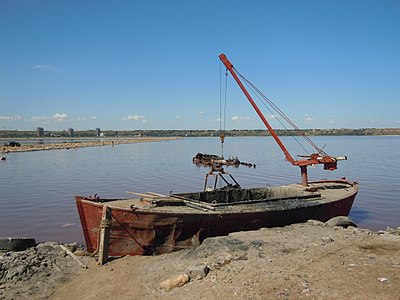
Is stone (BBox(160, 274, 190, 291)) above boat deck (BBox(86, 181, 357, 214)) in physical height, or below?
below

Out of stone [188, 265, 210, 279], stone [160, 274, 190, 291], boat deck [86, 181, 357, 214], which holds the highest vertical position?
boat deck [86, 181, 357, 214]

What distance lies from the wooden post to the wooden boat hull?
0.30 meters

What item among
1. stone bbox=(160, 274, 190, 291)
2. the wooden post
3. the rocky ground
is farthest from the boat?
stone bbox=(160, 274, 190, 291)

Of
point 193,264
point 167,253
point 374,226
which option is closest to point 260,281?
point 193,264

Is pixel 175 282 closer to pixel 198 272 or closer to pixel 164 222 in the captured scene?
pixel 198 272

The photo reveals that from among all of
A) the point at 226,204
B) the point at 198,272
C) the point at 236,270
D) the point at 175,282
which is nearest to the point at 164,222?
the point at 226,204

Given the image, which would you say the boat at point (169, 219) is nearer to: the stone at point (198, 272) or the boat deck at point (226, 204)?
the boat deck at point (226, 204)

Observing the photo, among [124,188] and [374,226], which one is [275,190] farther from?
[124,188]

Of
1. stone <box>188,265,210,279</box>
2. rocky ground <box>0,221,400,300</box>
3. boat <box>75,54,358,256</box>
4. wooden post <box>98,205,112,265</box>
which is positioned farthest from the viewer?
boat <box>75,54,358,256</box>

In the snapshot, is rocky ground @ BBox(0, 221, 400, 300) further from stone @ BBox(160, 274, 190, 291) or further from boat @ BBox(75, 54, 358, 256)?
boat @ BBox(75, 54, 358, 256)

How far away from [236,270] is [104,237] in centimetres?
394

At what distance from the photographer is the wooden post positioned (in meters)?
9.42

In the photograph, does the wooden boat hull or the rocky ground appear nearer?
the rocky ground

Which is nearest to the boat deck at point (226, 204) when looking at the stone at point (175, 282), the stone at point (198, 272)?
the stone at point (198, 272)
